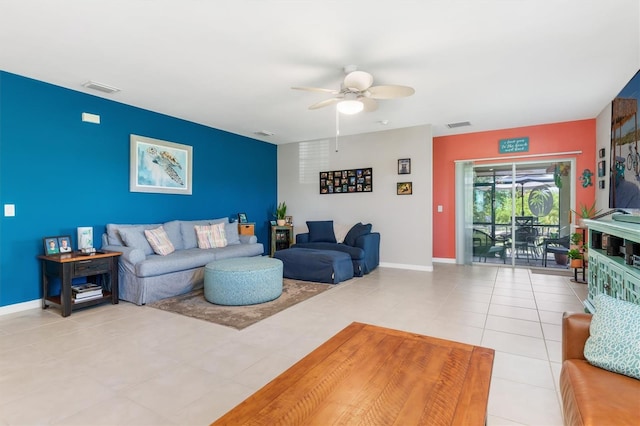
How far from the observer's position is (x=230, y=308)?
3.60 metres

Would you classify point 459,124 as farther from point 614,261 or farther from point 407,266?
point 614,261

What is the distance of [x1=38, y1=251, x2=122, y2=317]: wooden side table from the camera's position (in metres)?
3.36

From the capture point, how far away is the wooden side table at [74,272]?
3.36m

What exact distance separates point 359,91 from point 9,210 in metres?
4.03

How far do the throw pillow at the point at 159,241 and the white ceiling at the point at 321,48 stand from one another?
1842mm

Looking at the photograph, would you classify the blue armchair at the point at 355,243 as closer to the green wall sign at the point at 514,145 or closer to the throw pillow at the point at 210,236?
the throw pillow at the point at 210,236

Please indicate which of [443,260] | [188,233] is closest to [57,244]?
[188,233]

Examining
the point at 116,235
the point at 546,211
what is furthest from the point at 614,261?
the point at 116,235

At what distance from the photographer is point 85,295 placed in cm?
358

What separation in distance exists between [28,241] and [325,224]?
14.0 ft

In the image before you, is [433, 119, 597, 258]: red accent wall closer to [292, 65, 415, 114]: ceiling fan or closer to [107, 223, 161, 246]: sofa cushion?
[292, 65, 415, 114]: ceiling fan

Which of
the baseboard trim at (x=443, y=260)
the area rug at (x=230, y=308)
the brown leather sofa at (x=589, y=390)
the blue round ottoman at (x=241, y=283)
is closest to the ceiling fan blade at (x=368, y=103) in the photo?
the blue round ottoman at (x=241, y=283)

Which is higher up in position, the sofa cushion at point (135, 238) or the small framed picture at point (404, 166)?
the small framed picture at point (404, 166)

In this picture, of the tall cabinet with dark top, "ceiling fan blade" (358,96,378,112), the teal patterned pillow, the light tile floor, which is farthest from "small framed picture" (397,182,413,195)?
the teal patterned pillow
